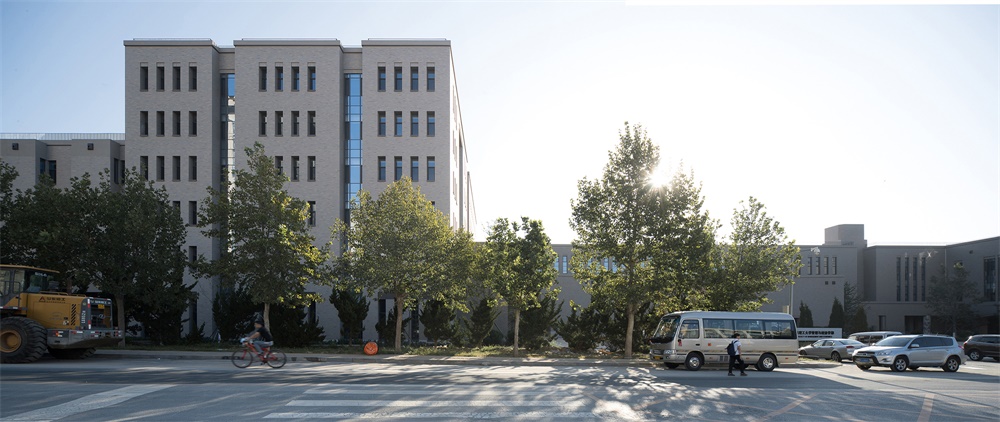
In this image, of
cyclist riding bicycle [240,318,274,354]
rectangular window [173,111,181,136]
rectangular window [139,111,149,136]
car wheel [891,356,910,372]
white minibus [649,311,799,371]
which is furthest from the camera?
rectangular window [173,111,181,136]

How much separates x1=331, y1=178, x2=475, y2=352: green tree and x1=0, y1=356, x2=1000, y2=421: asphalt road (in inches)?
303

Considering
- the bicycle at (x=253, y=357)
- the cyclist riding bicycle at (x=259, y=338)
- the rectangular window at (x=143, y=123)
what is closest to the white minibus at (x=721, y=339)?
the bicycle at (x=253, y=357)

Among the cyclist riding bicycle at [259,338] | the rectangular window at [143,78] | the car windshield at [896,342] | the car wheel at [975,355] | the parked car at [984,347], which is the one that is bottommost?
the car wheel at [975,355]

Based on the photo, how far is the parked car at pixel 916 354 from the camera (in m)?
26.3

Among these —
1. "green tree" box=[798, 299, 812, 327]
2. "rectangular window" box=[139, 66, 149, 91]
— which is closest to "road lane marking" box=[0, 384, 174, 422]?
"rectangular window" box=[139, 66, 149, 91]

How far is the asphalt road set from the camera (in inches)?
512

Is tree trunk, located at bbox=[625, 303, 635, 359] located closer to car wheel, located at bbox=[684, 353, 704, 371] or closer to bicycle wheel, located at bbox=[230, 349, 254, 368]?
car wheel, located at bbox=[684, 353, 704, 371]

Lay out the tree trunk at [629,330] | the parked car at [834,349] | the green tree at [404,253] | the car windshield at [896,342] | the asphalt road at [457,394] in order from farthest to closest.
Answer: the parked car at [834,349]
the tree trunk at [629,330]
the green tree at [404,253]
the car windshield at [896,342]
the asphalt road at [457,394]

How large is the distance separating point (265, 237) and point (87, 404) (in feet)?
53.6

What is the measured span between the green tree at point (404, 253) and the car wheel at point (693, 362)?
37.3 ft

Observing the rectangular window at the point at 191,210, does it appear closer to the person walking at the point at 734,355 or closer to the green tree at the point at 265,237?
the green tree at the point at 265,237


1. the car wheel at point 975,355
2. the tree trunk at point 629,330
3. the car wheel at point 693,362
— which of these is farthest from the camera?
the car wheel at point 975,355

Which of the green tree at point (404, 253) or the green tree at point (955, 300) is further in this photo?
the green tree at point (955, 300)

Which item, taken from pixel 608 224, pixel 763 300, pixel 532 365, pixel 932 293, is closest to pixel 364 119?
pixel 608 224
